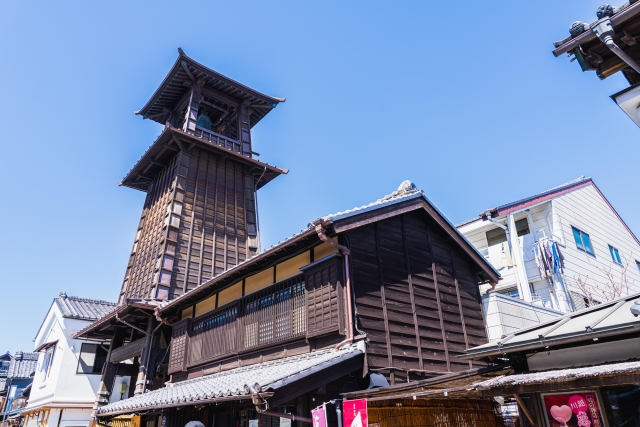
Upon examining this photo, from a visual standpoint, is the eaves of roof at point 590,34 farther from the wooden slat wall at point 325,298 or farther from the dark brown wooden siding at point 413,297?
the wooden slat wall at point 325,298

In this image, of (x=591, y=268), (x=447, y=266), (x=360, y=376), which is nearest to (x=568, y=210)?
(x=591, y=268)

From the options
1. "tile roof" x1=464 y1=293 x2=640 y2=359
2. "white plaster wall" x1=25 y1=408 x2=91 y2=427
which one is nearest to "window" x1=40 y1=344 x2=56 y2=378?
"white plaster wall" x1=25 y1=408 x2=91 y2=427

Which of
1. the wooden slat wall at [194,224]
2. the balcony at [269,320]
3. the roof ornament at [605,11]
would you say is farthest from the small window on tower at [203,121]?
the roof ornament at [605,11]

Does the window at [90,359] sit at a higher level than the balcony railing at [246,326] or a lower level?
higher

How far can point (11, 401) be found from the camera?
3662cm

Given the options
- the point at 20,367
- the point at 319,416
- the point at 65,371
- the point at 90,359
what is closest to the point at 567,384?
the point at 319,416

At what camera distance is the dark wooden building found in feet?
30.1

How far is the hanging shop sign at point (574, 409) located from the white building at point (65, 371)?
24.0 meters

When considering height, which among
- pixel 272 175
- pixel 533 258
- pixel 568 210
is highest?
pixel 272 175

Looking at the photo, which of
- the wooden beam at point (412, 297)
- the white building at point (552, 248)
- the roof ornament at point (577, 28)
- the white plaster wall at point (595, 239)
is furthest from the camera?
the white plaster wall at point (595, 239)

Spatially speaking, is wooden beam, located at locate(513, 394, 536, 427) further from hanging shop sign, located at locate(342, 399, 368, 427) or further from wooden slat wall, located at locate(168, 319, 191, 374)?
wooden slat wall, located at locate(168, 319, 191, 374)

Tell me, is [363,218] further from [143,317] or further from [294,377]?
[143,317]

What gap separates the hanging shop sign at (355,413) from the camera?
7.22 m

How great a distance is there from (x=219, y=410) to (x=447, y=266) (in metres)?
7.77
